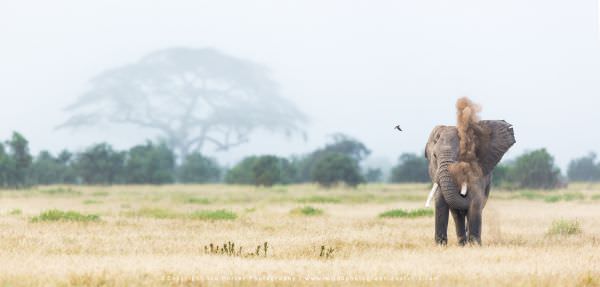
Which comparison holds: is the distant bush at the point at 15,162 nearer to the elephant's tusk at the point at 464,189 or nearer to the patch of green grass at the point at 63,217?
the patch of green grass at the point at 63,217

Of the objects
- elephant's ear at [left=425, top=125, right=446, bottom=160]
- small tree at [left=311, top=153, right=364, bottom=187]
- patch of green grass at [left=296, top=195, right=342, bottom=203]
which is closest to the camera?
elephant's ear at [left=425, top=125, right=446, bottom=160]

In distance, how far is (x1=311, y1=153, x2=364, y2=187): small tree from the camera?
77625 mm

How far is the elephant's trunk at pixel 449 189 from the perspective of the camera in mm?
17500

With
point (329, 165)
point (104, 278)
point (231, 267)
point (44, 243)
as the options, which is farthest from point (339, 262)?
point (329, 165)

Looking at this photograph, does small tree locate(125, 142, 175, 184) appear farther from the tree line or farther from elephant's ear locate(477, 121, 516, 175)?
elephant's ear locate(477, 121, 516, 175)

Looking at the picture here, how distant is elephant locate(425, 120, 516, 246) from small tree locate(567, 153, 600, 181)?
128093mm

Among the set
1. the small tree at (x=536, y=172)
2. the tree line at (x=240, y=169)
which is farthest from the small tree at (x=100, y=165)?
the small tree at (x=536, y=172)

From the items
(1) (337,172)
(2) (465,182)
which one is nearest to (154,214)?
(2) (465,182)

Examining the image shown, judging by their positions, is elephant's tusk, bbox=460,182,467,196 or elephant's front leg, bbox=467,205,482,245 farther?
elephant's front leg, bbox=467,205,482,245

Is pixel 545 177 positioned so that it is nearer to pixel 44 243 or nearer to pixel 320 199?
pixel 320 199

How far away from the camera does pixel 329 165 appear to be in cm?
7775

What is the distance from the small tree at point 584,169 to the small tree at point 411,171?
145 ft

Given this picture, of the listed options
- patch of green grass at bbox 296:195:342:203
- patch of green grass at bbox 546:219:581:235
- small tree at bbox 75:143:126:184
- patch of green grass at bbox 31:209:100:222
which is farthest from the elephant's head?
small tree at bbox 75:143:126:184

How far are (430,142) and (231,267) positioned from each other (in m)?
6.75
